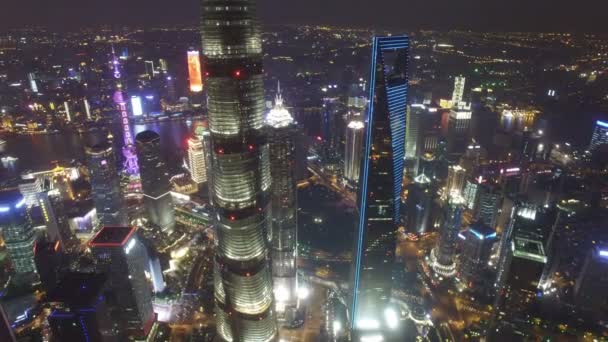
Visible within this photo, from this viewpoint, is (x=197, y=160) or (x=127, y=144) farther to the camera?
(x=127, y=144)

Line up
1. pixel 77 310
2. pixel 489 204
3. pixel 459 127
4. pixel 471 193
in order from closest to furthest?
1. pixel 77 310
2. pixel 489 204
3. pixel 471 193
4. pixel 459 127

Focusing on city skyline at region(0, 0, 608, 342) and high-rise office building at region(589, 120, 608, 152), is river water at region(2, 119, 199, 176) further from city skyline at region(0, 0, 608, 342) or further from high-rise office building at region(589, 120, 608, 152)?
high-rise office building at region(589, 120, 608, 152)

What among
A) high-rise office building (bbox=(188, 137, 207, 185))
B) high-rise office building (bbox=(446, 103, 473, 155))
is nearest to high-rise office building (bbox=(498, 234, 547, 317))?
high-rise office building (bbox=(446, 103, 473, 155))

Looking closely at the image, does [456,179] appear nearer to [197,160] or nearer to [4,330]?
[197,160]

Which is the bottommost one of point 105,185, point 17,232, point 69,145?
point 69,145

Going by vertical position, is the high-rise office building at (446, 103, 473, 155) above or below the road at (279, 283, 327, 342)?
above

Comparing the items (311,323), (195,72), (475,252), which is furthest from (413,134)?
(195,72)

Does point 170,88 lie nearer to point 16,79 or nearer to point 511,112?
point 16,79
